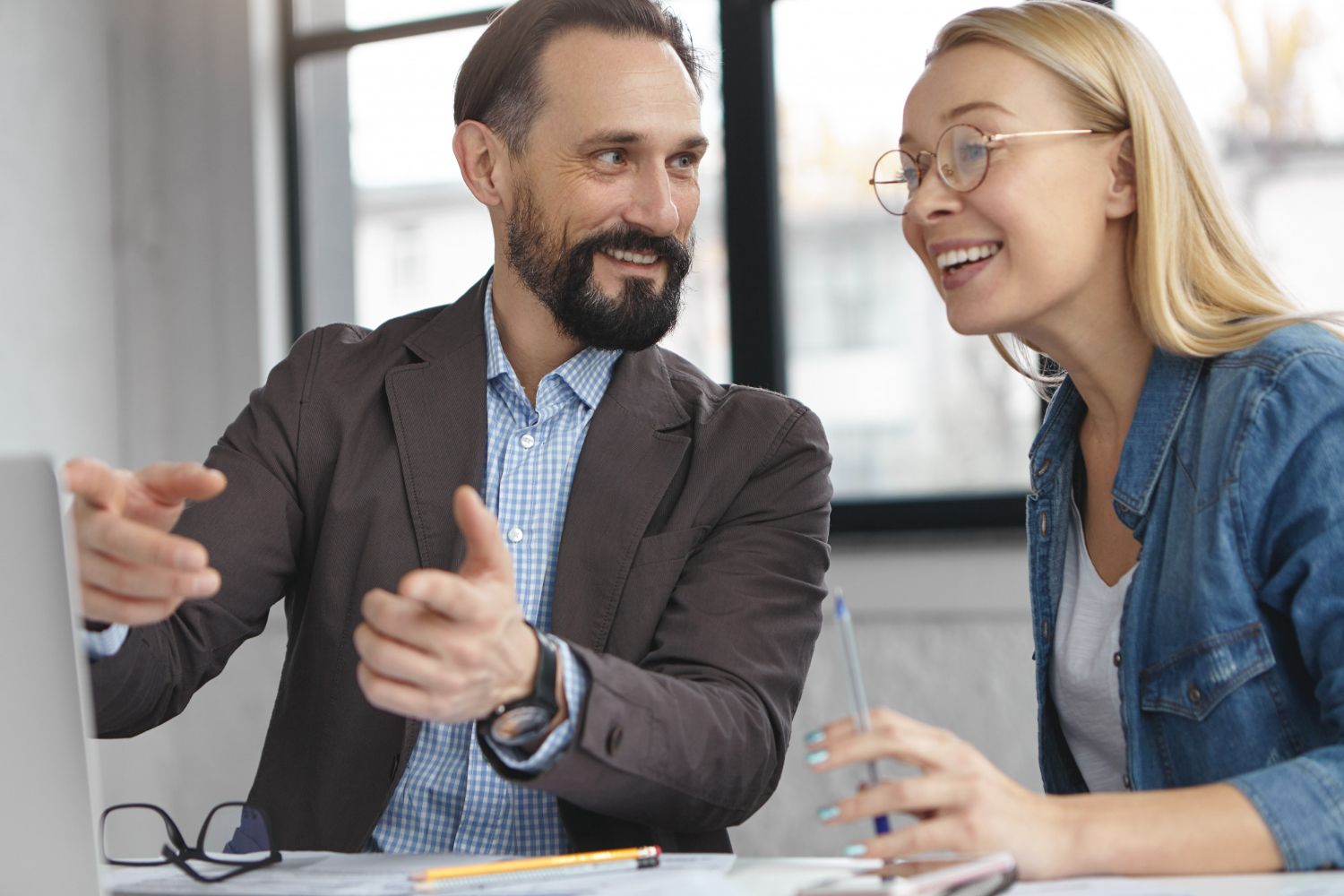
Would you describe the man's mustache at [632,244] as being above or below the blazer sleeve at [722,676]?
above

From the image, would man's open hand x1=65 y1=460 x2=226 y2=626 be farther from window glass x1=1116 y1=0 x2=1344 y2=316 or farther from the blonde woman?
window glass x1=1116 y1=0 x2=1344 y2=316

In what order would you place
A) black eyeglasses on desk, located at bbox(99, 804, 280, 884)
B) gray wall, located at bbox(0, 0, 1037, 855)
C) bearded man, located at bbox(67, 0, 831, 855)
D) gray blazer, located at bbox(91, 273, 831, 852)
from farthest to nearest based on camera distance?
gray wall, located at bbox(0, 0, 1037, 855) < gray blazer, located at bbox(91, 273, 831, 852) < bearded man, located at bbox(67, 0, 831, 855) < black eyeglasses on desk, located at bbox(99, 804, 280, 884)

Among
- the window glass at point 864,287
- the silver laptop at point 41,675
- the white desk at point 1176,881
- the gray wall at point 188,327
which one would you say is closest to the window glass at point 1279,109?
the window glass at point 864,287

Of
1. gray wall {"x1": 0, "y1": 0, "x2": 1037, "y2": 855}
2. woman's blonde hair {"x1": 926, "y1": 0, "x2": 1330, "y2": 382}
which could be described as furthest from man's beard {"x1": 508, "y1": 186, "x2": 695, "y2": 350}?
gray wall {"x1": 0, "y1": 0, "x2": 1037, "y2": 855}

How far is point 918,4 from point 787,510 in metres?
2.08

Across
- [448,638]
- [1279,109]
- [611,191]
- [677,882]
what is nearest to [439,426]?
[611,191]

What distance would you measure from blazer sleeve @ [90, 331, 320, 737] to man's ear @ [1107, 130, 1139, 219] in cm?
103

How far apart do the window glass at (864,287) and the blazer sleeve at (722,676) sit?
1628mm

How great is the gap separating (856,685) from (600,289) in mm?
980

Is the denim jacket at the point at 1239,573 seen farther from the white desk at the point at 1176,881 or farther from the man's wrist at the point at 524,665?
the man's wrist at the point at 524,665

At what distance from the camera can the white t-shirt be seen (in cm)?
145

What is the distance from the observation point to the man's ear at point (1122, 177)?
4.74ft

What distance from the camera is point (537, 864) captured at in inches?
42.9

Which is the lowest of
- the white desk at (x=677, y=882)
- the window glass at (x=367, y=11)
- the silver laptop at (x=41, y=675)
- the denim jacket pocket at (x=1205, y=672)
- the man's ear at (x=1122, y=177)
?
the white desk at (x=677, y=882)
